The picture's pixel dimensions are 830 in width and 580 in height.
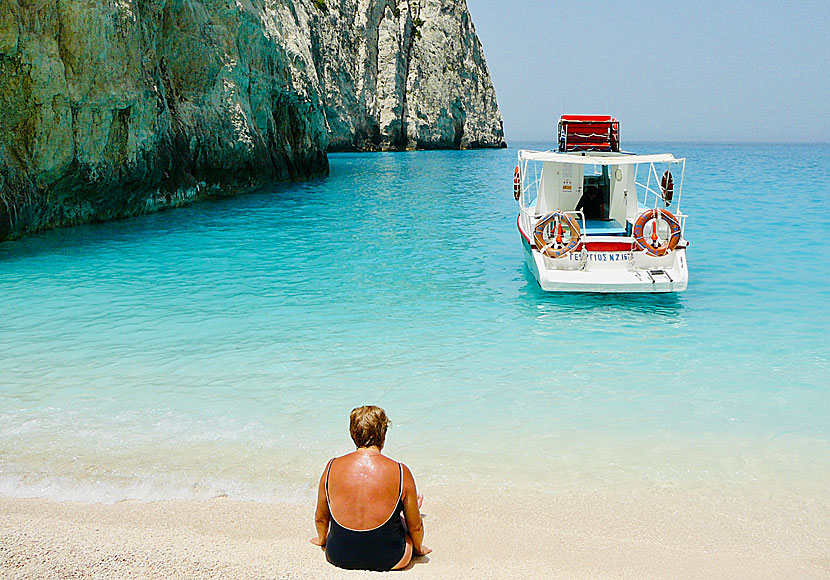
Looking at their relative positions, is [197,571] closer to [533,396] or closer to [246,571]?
[246,571]

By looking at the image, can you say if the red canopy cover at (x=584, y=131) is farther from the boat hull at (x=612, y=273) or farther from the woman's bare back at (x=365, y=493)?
the woman's bare back at (x=365, y=493)

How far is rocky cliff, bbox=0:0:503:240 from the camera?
18797 mm

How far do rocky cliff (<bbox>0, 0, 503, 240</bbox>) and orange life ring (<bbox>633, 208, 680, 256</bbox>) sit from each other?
15768 millimetres

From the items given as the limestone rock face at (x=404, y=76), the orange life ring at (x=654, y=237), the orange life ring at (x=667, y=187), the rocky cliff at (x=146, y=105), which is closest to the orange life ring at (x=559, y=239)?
the orange life ring at (x=654, y=237)

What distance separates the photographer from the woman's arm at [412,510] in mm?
4316

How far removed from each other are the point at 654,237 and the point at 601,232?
2.20 metres

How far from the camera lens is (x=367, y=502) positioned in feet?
13.9

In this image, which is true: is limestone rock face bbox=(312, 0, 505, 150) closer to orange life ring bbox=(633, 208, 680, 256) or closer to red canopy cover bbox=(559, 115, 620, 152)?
red canopy cover bbox=(559, 115, 620, 152)

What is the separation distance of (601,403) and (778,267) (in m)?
10.7

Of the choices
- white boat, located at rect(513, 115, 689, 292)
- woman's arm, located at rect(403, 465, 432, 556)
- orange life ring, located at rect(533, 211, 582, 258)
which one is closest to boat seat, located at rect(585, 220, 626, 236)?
white boat, located at rect(513, 115, 689, 292)

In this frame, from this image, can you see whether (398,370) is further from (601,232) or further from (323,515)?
(601,232)

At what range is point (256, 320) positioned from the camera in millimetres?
12047

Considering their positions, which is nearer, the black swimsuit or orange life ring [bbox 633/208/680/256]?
the black swimsuit

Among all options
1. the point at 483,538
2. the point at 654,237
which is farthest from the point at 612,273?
the point at 483,538
